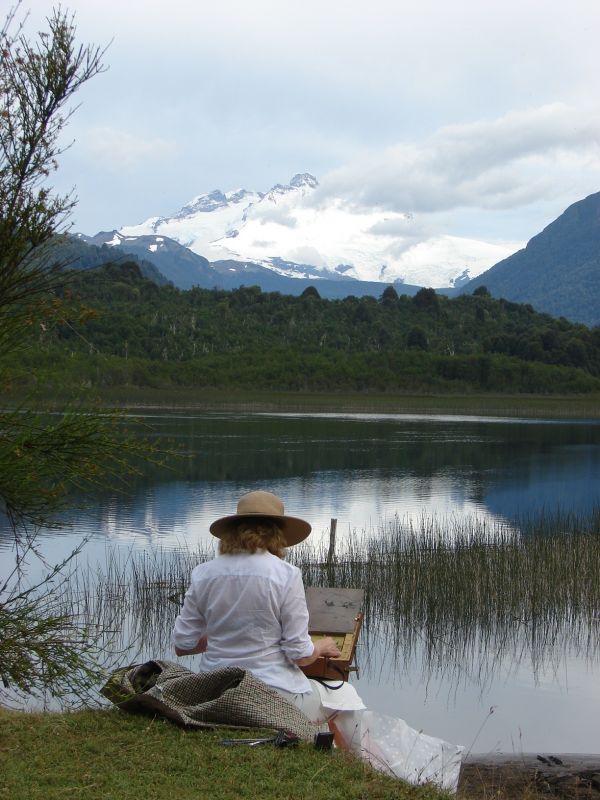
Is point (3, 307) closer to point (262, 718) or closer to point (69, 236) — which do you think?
point (69, 236)

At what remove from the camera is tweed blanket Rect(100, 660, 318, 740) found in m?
4.24

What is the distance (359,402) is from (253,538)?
69214 mm

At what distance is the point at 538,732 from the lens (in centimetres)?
805

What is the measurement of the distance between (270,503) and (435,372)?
86174 mm

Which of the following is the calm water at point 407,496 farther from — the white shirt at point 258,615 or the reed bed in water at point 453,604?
the white shirt at point 258,615

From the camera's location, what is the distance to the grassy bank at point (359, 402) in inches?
2517

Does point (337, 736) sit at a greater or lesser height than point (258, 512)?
lesser

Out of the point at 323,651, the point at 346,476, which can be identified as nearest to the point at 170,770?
the point at 323,651

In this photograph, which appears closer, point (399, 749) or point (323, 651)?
point (323, 651)

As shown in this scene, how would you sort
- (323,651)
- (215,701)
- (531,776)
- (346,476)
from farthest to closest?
(346,476)
(531,776)
(323,651)
(215,701)

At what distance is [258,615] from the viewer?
440 cm

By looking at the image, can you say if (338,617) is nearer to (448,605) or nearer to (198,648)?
(198,648)

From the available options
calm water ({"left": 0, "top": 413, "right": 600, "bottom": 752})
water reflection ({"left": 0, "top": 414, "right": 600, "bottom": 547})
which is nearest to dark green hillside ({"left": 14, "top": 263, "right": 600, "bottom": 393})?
calm water ({"left": 0, "top": 413, "right": 600, "bottom": 752})

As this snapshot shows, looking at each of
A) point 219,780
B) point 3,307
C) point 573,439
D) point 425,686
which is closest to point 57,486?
point 3,307
